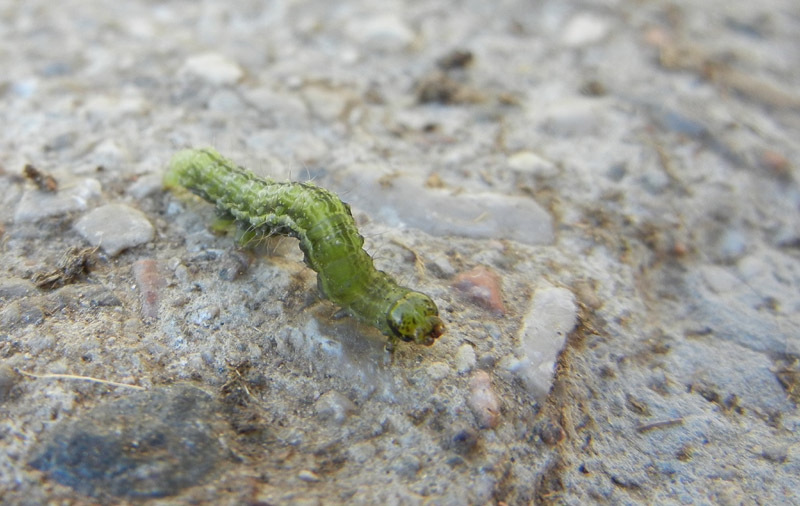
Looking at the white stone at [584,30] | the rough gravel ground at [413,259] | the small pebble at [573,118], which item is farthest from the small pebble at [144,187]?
the white stone at [584,30]

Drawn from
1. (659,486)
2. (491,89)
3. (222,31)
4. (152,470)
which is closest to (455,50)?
(491,89)

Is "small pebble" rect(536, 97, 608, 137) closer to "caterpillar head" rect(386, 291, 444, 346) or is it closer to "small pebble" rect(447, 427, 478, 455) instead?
"caterpillar head" rect(386, 291, 444, 346)

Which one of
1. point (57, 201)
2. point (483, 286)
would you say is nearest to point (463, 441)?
point (483, 286)

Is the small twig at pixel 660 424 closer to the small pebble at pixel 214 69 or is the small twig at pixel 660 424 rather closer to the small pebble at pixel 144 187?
the small pebble at pixel 144 187

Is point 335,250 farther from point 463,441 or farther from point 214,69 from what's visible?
point 214,69

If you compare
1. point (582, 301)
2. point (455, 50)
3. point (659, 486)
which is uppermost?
point (455, 50)

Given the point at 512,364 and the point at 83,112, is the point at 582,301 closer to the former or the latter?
the point at 512,364

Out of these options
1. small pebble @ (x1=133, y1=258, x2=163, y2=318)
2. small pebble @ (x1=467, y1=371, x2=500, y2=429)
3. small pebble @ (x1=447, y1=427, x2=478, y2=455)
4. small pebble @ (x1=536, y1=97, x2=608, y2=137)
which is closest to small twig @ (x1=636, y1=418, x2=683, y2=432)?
small pebble @ (x1=467, y1=371, x2=500, y2=429)
